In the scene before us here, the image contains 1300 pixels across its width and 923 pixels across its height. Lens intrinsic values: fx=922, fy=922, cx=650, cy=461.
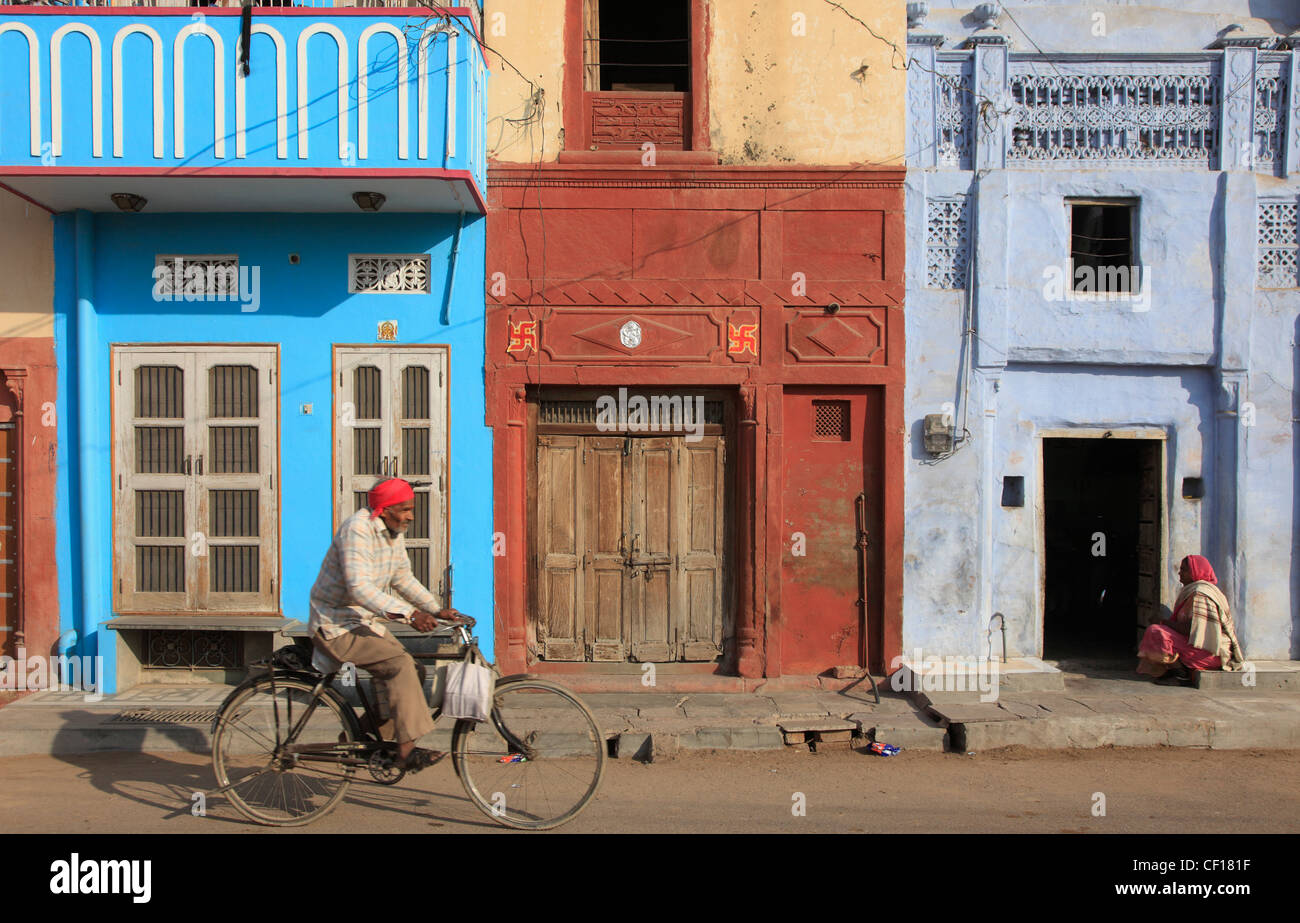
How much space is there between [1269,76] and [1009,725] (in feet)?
20.9

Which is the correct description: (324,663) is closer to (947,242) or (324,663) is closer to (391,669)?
(391,669)

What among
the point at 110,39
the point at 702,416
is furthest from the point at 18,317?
the point at 702,416

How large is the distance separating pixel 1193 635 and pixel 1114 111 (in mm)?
4695

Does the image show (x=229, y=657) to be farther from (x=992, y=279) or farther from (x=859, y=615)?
(x=992, y=279)

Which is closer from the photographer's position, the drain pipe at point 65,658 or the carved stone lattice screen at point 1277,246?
the drain pipe at point 65,658

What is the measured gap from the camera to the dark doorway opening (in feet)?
28.8

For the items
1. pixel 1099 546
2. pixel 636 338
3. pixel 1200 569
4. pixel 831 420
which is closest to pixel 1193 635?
pixel 1200 569

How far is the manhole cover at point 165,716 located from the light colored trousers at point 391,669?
2.69m

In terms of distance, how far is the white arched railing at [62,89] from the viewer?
7121 millimetres

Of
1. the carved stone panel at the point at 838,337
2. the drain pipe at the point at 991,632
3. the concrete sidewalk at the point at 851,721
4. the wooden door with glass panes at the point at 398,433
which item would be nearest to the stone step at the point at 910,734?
the concrete sidewalk at the point at 851,721

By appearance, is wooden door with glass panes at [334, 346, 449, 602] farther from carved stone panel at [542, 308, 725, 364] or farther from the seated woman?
the seated woman
